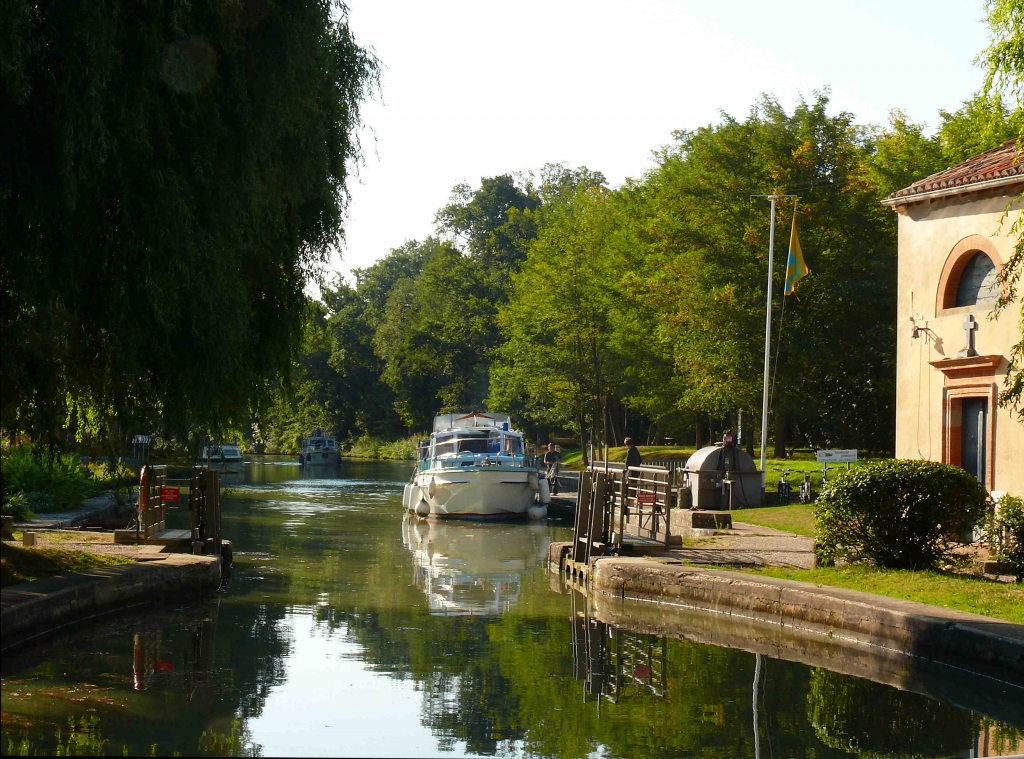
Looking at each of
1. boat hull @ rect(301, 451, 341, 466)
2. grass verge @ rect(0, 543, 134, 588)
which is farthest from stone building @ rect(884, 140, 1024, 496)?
boat hull @ rect(301, 451, 341, 466)

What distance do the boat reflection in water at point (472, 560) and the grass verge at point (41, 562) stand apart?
14.4 ft

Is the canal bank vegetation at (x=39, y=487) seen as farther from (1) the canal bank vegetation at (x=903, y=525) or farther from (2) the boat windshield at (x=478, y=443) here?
(1) the canal bank vegetation at (x=903, y=525)

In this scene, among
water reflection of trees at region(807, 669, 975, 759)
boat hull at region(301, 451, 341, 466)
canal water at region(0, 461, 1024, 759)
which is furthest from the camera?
boat hull at region(301, 451, 341, 466)

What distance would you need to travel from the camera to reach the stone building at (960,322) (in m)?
21.4

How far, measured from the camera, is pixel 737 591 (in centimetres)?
1540

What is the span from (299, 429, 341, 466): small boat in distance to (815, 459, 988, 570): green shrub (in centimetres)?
6324

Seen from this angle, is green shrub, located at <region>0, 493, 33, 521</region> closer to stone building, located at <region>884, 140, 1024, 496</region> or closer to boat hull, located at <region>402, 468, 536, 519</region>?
boat hull, located at <region>402, 468, 536, 519</region>

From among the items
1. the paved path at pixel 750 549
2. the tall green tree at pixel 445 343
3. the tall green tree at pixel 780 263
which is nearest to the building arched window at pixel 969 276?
the paved path at pixel 750 549

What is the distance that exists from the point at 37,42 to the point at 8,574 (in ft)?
18.2

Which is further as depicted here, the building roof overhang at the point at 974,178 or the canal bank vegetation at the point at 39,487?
the canal bank vegetation at the point at 39,487

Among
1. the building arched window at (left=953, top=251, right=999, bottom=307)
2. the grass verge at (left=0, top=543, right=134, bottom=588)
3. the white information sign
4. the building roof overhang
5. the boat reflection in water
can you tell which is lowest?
the boat reflection in water

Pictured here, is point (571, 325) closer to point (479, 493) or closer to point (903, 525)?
point (479, 493)

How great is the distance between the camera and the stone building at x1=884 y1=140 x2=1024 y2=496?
21.4 metres

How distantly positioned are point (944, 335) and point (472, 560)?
32.3 ft
